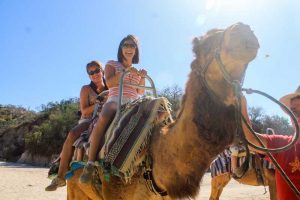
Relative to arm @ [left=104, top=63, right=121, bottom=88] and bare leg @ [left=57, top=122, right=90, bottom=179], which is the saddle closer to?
arm @ [left=104, top=63, right=121, bottom=88]

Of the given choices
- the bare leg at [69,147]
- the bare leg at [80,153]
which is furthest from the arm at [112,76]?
the bare leg at [69,147]

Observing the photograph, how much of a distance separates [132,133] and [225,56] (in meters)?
1.53

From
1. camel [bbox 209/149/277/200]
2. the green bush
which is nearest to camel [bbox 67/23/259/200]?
camel [bbox 209/149/277/200]

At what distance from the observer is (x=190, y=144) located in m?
3.13

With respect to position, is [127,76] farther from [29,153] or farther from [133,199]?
[29,153]

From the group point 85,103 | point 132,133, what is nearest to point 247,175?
point 85,103

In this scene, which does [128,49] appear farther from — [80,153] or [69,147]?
[69,147]

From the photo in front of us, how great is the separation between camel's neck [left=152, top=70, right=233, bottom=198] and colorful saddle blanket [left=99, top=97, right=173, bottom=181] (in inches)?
13.8

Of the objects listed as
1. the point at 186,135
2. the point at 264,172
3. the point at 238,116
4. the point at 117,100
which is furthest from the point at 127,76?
the point at 264,172

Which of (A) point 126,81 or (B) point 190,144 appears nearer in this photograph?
(B) point 190,144

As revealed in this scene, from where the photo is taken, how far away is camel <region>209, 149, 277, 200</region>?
875cm

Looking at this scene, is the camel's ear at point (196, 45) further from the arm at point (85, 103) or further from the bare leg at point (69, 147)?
the arm at point (85, 103)

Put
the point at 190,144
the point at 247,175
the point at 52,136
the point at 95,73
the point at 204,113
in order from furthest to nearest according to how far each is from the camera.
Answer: the point at 52,136 → the point at 247,175 → the point at 95,73 → the point at 190,144 → the point at 204,113

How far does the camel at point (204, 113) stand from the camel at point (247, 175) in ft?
15.7
